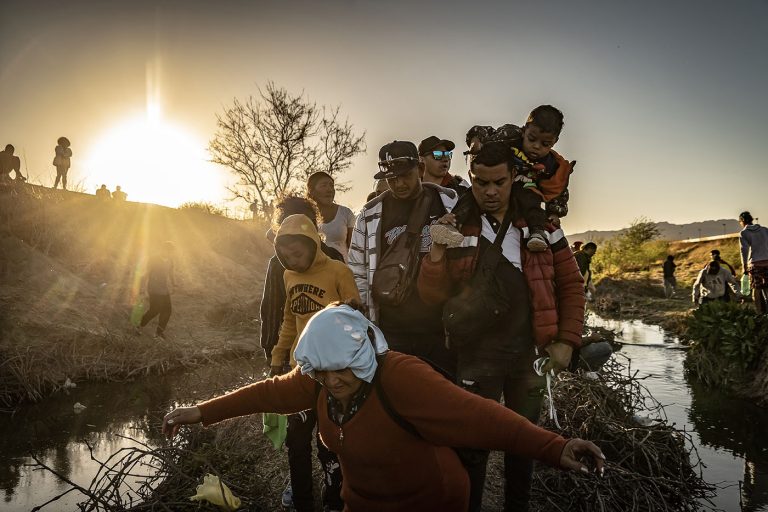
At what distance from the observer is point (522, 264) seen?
240 cm

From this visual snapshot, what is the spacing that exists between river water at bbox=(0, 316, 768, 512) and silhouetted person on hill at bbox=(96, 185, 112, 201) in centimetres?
1022

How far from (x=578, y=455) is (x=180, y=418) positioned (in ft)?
5.33

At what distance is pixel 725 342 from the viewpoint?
6.85m

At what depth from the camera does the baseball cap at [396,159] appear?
9.36 ft

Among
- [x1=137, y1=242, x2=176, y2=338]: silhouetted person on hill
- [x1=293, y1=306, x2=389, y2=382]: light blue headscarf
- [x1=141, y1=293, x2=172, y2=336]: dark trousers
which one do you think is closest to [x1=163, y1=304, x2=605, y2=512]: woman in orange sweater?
[x1=293, y1=306, x2=389, y2=382]: light blue headscarf

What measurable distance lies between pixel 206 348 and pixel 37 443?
13.1 feet

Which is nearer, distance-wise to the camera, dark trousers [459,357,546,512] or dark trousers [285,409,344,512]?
dark trousers [459,357,546,512]

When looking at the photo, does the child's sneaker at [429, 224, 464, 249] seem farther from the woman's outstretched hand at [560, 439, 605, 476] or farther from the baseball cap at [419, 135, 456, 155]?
the baseball cap at [419, 135, 456, 155]

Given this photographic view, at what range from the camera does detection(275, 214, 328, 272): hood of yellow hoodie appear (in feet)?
8.96

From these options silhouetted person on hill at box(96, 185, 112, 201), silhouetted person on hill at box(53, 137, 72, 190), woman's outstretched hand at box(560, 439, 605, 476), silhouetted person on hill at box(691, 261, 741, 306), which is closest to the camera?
woman's outstretched hand at box(560, 439, 605, 476)

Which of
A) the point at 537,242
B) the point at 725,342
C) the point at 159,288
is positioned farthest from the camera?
the point at 159,288

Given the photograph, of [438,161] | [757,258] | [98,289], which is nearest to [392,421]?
[438,161]

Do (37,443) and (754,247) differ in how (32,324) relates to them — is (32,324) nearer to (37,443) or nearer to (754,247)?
(37,443)

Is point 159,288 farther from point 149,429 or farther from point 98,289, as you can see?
point 149,429
